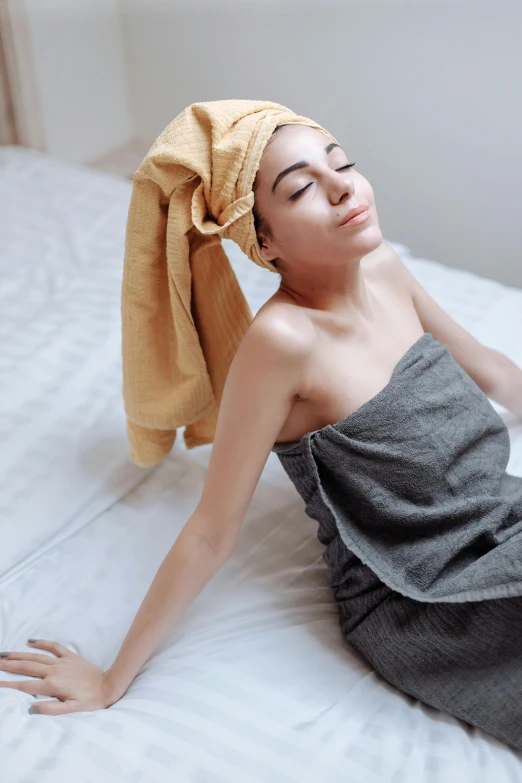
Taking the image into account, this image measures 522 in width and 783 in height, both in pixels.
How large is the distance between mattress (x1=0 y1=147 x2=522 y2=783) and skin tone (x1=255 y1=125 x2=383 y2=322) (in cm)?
52

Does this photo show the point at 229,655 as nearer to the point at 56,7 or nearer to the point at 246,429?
the point at 246,429

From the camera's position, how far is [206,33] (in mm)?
2566

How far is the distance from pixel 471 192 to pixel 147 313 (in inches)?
53.8

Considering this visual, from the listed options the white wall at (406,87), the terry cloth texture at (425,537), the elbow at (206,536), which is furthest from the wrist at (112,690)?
the white wall at (406,87)

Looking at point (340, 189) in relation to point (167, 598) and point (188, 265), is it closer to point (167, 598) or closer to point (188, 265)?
point (188, 265)

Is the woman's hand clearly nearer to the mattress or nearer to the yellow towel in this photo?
the mattress

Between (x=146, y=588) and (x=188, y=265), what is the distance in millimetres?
513

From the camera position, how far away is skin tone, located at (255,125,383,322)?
1059 millimetres

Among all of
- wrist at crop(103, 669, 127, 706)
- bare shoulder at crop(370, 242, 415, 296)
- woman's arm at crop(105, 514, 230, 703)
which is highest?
bare shoulder at crop(370, 242, 415, 296)

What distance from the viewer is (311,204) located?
106 centimetres

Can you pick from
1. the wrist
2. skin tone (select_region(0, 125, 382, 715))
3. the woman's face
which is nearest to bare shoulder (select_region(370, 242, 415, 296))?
skin tone (select_region(0, 125, 382, 715))

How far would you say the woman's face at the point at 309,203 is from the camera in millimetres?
1058

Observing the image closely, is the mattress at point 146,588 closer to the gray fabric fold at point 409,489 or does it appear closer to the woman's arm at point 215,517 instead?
the woman's arm at point 215,517

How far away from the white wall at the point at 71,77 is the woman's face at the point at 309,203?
5.33 ft
